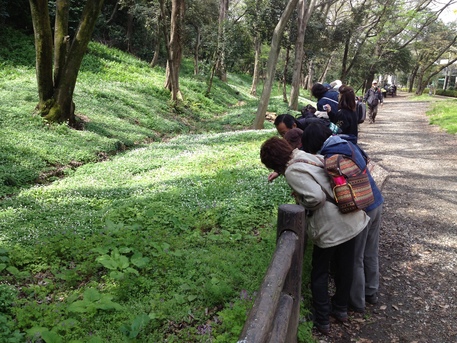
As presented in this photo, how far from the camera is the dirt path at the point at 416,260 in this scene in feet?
12.7

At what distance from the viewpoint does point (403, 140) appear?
46.8 feet

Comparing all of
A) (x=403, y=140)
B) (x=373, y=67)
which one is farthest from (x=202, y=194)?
(x=373, y=67)

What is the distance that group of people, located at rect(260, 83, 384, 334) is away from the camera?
327cm

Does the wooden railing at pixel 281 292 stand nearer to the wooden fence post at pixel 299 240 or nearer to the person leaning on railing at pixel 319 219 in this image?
the wooden fence post at pixel 299 240

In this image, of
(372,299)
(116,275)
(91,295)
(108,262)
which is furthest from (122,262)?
(372,299)

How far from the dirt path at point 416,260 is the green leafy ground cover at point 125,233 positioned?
99cm

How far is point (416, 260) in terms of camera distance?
5.23 m

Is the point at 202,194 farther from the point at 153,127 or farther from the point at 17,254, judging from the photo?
the point at 153,127

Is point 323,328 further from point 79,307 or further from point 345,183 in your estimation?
point 79,307

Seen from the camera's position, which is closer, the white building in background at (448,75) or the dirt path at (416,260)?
the dirt path at (416,260)

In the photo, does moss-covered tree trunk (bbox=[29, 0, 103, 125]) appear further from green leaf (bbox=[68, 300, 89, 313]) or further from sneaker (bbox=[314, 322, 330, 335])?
sneaker (bbox=[314, 322, 330, 335])

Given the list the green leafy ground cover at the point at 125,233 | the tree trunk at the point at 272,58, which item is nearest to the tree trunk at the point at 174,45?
the tree trunk at the point at 272,58

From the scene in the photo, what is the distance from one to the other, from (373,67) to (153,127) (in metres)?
29.7

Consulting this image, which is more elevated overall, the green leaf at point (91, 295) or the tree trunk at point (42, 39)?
the tree trunk at point (42, 39)
